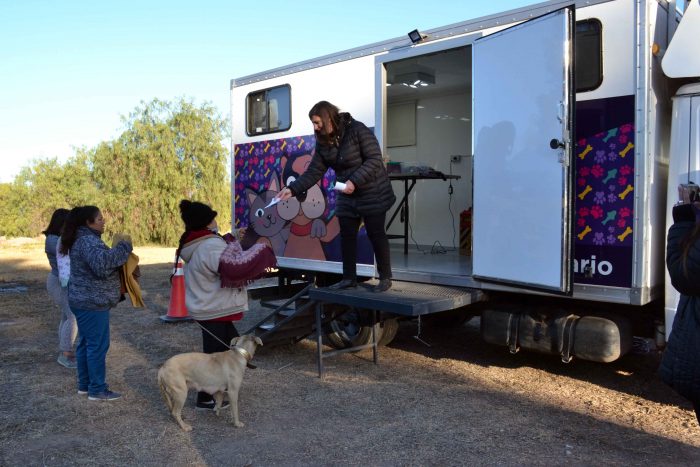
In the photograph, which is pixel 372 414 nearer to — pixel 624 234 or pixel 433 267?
pixel 433 267

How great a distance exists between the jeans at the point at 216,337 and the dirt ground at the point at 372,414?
137 mm

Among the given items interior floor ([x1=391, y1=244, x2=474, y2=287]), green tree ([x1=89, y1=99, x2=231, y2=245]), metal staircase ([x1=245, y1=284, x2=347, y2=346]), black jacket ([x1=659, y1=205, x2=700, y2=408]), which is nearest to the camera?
black jacket ([x1=659, y1=205, x2=700, y2=408])

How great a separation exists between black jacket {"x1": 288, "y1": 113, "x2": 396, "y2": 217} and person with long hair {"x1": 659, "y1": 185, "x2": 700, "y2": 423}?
2535 mm

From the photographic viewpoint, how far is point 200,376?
4.05m

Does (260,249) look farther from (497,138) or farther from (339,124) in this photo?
(497,138)

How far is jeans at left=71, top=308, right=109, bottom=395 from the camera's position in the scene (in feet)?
14.6

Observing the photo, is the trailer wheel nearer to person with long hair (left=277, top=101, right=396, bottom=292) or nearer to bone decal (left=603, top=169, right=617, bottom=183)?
person with long hair (left=277, top=101, right=396, bottom=292)

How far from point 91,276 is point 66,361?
177 centimetres

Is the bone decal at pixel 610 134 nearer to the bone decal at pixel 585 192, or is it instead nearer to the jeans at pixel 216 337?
the bone decal at pixel 585 192

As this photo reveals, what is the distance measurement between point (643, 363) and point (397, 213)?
4028mm

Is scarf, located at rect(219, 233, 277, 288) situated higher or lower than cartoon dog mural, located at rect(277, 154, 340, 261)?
lower

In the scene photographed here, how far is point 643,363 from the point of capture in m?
5.59

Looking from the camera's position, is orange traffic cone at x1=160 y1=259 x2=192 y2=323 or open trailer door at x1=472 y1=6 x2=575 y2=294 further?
orange traffic cone at x1=160 y1=259 x2=192 y2=323

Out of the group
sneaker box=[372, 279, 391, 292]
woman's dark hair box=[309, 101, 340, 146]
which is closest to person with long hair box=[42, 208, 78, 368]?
woman's dark hair box=[309, 101, 340, 146]
